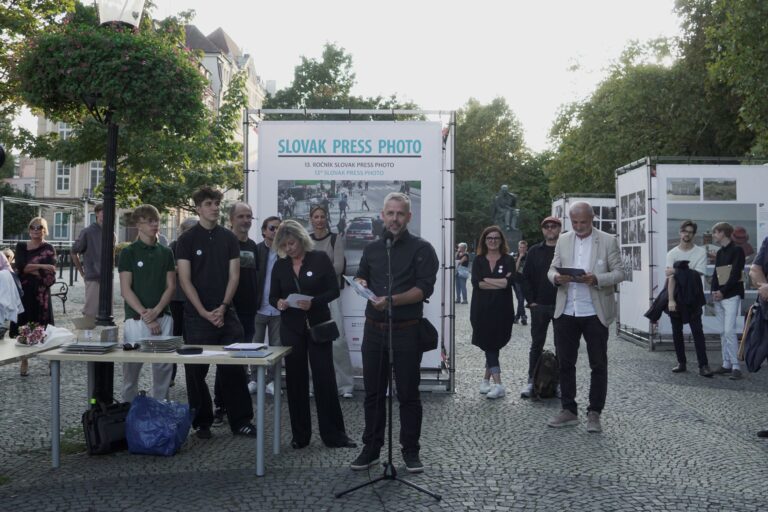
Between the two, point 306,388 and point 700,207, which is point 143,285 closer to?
point 306,388

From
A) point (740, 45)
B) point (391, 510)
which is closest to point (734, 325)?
point (740, 45)

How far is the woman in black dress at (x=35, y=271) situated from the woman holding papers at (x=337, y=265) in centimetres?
359

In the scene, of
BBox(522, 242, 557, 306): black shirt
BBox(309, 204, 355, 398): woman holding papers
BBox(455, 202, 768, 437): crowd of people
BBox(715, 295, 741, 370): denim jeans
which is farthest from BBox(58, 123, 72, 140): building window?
BBox(715, 295, 741, 370): denim jeans

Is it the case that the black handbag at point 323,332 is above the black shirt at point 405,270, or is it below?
below

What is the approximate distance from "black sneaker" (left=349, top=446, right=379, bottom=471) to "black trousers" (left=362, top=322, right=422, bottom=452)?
4 centimetres

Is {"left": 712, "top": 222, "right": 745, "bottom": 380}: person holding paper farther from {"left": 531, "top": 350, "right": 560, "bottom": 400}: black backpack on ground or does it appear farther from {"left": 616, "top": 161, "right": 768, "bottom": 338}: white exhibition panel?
{"left": 616, "top": 161, "right": 768, "bottom": 338}: white exhibition panel

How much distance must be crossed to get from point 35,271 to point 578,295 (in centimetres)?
646

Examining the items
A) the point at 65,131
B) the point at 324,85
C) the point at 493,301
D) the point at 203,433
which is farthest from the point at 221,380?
the point at 324,85

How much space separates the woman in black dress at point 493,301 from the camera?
8.85 m

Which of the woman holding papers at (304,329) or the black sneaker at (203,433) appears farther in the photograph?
the black sneaker at (203,433)

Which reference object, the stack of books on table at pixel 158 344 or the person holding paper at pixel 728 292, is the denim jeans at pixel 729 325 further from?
the stack of books on table at pixel 158 344

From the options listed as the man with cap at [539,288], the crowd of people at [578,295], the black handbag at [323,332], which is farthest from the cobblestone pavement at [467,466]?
the black handbag at [323,332]

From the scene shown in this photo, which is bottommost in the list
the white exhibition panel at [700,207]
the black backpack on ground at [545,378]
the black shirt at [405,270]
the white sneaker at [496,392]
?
the white sneaker at [496,392]

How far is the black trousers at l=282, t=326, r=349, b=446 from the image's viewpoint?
254 inches
